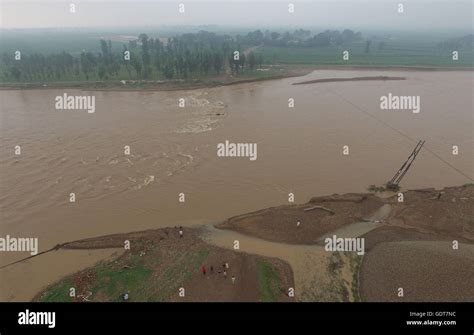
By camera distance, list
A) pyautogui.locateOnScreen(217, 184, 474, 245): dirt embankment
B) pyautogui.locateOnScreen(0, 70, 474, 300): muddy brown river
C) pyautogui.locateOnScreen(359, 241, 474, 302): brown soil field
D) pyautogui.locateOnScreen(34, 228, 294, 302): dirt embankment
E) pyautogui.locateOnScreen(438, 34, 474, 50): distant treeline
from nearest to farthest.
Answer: pyautogui.locateOnScreen(34, 228, 294, 302): dirt embankment → pyautogui.locateOnScreen(359, 241, 474, 302): brown soil field → pyautogui.locateOnScreen(217, 184, 474, 245): dirt embankment → pyautogui.locateOnScreen(0, 70, 474, 300): muddy brown river → pyautogui.locateOnScreen(438, 34, 474, 50): distant treeline

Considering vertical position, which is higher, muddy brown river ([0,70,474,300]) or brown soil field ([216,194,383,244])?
muddy brown river ([0,70,474,300])

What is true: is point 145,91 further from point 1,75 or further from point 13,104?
point 1,75

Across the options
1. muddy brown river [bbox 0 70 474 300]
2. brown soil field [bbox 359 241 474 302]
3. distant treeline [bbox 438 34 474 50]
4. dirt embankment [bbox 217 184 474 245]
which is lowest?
brown soil field [bbox 359 241 474 302]

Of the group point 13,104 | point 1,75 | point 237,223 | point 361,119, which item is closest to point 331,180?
point 237,223

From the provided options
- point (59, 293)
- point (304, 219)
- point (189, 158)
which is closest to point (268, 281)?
point (304, 219)

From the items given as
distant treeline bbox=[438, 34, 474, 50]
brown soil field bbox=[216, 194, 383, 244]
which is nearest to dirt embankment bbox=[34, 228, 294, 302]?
brown soil field bbox=[216, 194, 383, 244]

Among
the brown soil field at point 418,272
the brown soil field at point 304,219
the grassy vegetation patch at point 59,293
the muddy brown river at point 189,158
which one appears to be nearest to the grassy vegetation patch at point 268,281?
the brown soil field at point 304,219

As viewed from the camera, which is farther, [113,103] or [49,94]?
[49,94]

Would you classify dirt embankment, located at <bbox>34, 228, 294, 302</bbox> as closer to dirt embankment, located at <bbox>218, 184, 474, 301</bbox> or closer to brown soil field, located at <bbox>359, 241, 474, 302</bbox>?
dirt embankment, located at <bbox>218, 184, 474, 301</bbox>
